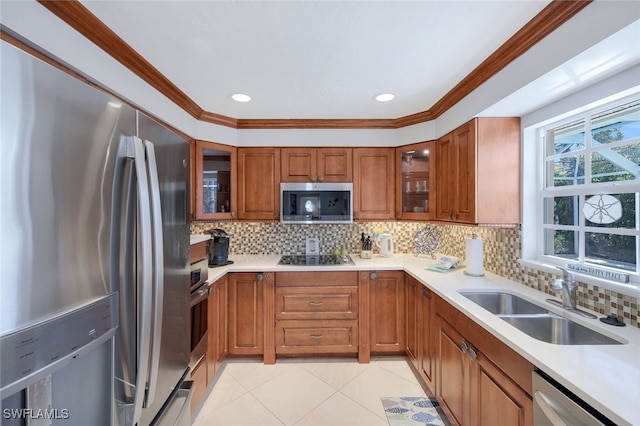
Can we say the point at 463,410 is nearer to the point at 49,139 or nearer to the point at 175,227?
the point at 175,227

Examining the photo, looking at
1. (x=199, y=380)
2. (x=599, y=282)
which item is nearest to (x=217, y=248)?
(x=199, y=380)

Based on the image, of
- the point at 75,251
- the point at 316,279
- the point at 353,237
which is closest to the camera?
the point at 75,251

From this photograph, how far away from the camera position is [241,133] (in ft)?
9.20

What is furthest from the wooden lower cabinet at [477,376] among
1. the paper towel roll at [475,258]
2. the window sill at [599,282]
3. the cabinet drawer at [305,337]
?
the cabinet drawer at [305,337]

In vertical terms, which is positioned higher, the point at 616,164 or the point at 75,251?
the point at 616,164

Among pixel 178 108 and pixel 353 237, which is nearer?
pixel 178 108

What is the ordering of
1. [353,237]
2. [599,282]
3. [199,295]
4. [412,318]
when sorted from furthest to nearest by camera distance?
[353,237], [412,318], [199,295], [599,282]

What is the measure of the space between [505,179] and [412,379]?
1.75 metres

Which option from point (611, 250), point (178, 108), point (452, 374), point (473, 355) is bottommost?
point (452, 374)

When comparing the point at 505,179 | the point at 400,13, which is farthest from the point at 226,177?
the point at 505,179

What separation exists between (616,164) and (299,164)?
2.28 metres

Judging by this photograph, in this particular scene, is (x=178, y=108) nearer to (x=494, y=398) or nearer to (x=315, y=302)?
(x=315, y=302)

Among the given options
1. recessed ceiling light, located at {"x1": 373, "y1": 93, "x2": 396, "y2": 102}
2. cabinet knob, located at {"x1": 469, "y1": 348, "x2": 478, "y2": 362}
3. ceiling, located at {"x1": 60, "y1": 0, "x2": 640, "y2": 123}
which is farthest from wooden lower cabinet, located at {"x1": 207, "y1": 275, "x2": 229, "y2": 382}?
recessed ceiling light, located at {"x1": 373, "y1": 93, "x2": 396, "y2": 102}

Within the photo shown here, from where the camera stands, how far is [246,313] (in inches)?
96.7
